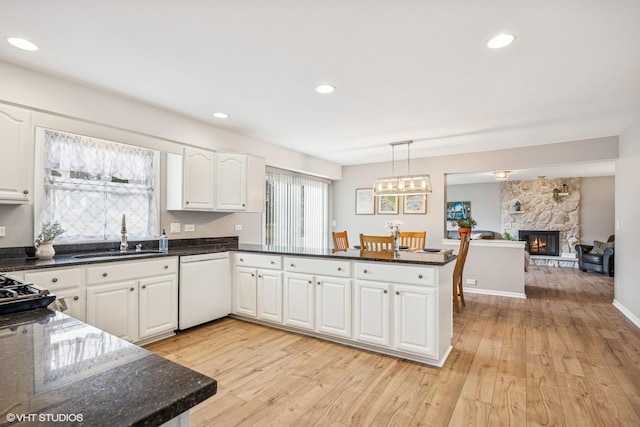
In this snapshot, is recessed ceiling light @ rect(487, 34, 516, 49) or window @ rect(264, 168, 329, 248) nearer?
recessed ceiling light @ rect(487, 34, 516, 49)

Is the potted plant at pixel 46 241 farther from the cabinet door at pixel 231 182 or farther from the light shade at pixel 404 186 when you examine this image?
the light shade at pixel 404 186

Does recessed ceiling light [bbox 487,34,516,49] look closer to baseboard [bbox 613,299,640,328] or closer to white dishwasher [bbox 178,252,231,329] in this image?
white dishwasher [bbox 178,252,231,329]

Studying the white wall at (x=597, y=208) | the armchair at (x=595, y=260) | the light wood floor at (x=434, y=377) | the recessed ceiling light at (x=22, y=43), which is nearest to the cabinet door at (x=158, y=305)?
the light wood floor at (x=434, y=377)

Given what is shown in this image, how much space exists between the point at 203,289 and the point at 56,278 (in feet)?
4.51

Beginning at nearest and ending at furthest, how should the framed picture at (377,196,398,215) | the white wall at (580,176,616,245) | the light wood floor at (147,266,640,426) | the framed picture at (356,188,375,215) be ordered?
the light wood floor at (147,266,640,426) → the framed picture at (377,196,398,215) → the framed picture at (356,188,375,215) → the white wall at (580,176,616,245)

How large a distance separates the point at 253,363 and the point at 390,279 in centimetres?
139

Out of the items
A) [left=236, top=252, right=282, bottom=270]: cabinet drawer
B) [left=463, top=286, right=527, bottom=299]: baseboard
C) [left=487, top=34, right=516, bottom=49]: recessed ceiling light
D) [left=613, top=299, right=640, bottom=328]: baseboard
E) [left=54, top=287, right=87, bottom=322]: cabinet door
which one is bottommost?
[left=463, top=286, right=527, bottom=299]: baseboard

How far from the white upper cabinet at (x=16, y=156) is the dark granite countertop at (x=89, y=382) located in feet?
6.75

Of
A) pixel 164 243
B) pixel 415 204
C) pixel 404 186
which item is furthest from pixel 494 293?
pixel 164 243

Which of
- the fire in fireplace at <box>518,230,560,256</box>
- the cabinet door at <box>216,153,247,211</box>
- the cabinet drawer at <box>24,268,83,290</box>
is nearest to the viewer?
the cabinet drawer at <box>24,268,83,290</box>

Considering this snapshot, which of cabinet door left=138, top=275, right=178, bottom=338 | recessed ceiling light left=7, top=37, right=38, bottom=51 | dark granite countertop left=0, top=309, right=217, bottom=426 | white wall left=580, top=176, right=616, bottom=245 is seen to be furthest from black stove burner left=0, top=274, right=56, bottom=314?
white wall left=580, top=176, right=616, bottom=245

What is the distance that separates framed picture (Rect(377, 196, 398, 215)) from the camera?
20.9 feet

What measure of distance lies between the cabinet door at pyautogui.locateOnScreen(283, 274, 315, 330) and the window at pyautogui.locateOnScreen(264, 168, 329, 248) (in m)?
2.08

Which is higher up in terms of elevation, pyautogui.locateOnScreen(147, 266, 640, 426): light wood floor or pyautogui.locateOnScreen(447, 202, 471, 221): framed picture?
pyautogui.locateOnScreen(447, 202, 471, 221): framed picture
